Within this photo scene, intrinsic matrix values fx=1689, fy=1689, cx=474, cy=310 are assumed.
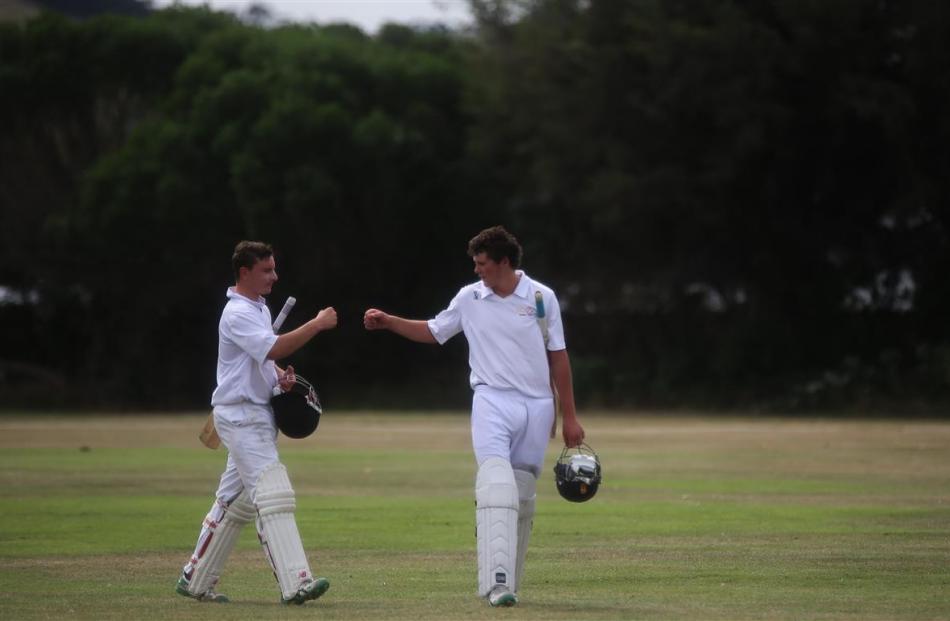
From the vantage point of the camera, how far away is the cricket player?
361 inches

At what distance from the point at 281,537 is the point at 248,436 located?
24.5 inches

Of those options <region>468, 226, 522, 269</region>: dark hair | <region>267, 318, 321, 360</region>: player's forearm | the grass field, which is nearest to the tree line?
the grass field

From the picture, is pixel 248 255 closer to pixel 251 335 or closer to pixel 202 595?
pixel 251 335

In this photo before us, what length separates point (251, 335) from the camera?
9289 millimetres

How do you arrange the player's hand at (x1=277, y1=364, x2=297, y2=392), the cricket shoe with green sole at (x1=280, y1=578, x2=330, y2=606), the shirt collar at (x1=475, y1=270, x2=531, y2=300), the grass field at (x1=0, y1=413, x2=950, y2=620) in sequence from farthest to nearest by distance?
the player's hand at (x1=277, y1=364, x2=297, y2=392) → the shirt collar at (x1=475, y1=270, x2=531, y2=300) → the grass field at (x1=0, y1=413, x2=950, y2=620) → the cricket shoe with green sole at (x1=280, y1=578, x2=330, y2=606)

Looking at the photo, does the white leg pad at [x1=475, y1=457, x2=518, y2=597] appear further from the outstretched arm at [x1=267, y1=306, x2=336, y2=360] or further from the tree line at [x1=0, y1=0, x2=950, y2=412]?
the tree line at [x1=0, y1=0, x2=950, y2=412]

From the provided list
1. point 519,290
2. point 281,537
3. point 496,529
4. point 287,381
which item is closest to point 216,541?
point 281,537

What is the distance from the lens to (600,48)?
36.1 metres

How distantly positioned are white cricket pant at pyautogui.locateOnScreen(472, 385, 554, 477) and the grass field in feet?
2.67

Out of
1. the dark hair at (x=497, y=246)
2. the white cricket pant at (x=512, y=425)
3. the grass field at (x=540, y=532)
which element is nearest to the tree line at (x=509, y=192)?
the grass field at (x=540, y=532)

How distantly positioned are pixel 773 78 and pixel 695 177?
2.76 metres

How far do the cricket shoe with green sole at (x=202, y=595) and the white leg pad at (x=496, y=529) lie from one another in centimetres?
159

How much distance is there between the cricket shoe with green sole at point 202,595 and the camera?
959cm

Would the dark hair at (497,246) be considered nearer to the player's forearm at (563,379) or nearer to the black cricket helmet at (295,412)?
Answer: the player's forearm at (563,379)
